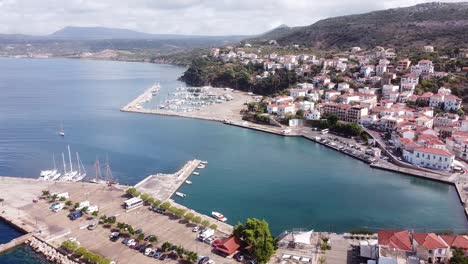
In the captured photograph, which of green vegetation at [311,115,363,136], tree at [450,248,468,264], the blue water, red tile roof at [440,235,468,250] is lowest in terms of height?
the blue water

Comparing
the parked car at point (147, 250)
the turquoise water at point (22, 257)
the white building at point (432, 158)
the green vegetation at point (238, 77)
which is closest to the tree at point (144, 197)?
the parked car at point (147, 250)

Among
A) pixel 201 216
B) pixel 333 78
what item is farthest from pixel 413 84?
pixel 201 216

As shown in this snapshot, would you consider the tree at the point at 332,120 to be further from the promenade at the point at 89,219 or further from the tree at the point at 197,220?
the tree at the point at 197,220

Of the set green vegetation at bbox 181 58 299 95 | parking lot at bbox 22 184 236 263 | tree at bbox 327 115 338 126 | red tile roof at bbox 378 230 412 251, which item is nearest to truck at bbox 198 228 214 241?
parking lot at bbox 22 184 236 263

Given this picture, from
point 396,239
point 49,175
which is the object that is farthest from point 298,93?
point 396,239

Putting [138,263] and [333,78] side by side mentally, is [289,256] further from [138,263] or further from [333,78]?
[333,78]

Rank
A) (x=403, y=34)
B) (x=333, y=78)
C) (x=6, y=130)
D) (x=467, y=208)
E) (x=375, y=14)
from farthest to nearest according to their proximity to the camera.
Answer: (x=375, y=14) < (x=403, y=34) < (x=333, y=78) < (x=6, y=130) < (x=467, y=208)

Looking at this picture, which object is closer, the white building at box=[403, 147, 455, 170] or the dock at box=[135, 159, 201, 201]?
the dock at box=[135, 159, 201, 201]

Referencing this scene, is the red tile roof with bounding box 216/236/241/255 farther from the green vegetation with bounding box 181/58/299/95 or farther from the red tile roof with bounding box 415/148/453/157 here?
the green vegetation with bounding box 181/58/299/95
